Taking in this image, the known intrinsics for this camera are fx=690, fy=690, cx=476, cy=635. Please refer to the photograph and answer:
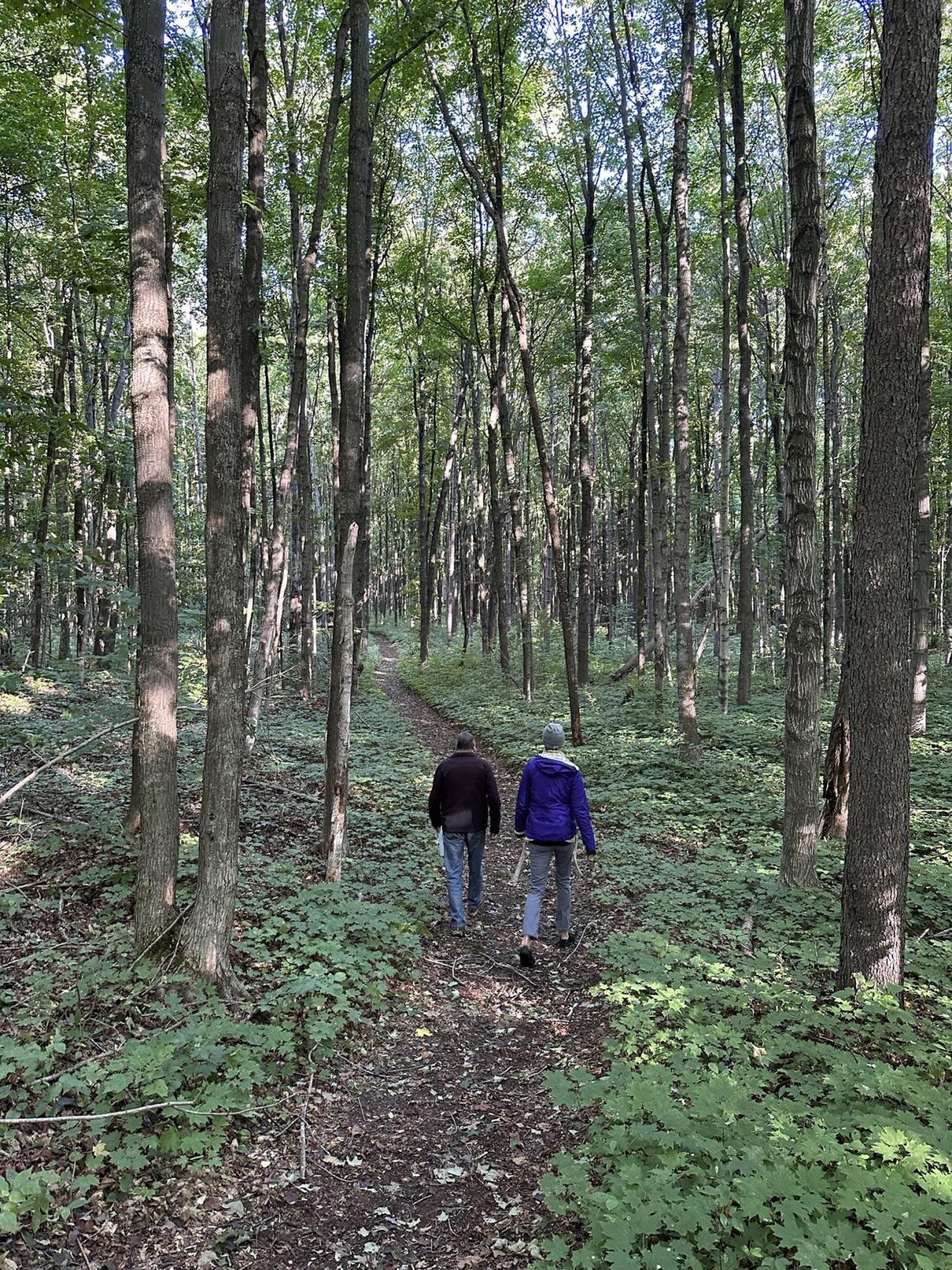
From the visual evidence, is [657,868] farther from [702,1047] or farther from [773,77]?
[773,77]

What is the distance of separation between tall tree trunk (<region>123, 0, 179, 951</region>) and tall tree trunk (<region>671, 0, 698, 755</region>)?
340 inches

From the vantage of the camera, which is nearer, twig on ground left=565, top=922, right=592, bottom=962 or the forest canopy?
the forest canopy

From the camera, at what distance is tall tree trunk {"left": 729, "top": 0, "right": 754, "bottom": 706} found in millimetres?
13055

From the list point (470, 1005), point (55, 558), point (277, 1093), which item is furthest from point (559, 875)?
point (55, 558)

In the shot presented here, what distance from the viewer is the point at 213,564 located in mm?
5078

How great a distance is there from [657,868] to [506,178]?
1857 centimetres

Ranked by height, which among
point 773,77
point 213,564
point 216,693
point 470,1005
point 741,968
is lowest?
point 470,1005

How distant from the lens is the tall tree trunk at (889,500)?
411 cm

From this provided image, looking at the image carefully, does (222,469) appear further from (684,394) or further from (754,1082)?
(684,394)

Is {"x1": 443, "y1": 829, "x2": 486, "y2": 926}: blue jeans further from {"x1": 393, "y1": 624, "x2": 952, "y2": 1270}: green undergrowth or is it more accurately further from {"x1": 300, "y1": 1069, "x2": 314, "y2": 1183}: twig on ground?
{"x1": 300, "y1": 1069, "x2": 314, "y2": 1183}: twig on ground

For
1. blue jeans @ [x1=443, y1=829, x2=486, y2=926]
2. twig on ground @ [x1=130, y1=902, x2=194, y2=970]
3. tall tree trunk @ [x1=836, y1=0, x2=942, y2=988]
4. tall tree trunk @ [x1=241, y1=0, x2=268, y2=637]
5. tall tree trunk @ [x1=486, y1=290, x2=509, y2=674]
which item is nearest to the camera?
tall tree trunk @ [x1=836, y1=0, x2=942, y2=988]

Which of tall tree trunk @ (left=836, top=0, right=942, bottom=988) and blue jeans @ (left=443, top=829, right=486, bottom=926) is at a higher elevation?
tall tree trunk @ (left=836, top=0, right=942, bottom=988)

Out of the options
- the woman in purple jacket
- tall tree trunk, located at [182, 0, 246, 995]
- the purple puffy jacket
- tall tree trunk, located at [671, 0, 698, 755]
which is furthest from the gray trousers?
tall tree trunk, located at [671, 0, 698, 755]

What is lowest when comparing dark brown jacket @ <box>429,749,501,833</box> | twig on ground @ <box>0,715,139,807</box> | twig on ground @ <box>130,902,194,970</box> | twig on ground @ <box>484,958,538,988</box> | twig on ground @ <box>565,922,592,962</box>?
twig on ground @ <box>484,958,538,988</box>
